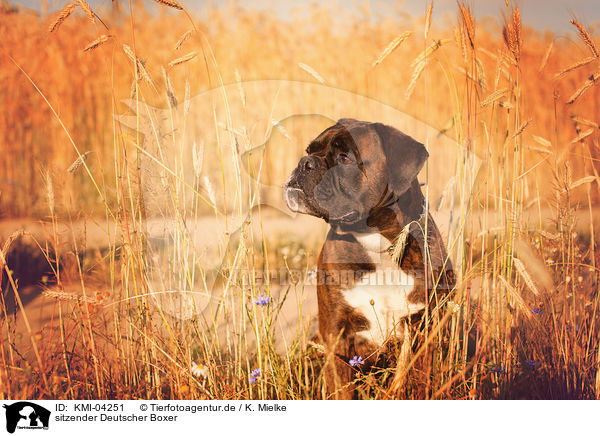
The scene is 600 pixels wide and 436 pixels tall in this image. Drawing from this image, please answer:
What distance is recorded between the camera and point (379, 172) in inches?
91.8

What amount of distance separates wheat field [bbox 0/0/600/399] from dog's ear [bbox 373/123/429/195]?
0.24 m

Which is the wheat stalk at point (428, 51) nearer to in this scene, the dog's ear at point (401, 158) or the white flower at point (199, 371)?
the dog's ear at point (401, 158)

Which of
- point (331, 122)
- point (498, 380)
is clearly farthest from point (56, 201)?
point (498, 380)

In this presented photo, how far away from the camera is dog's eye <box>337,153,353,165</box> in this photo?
7.82ft

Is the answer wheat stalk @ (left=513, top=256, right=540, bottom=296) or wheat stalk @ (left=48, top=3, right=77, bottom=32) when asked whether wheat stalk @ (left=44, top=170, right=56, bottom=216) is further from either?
wheat stalk @ (left=513, top=256, right=540, bottom=296)

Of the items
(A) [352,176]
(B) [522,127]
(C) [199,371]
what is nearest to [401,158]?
(A) [352,176]

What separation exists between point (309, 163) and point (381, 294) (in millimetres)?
875

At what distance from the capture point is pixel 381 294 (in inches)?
94.8

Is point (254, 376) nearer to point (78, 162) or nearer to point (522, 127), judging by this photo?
point (78, 162)

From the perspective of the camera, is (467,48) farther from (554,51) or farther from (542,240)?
(542,240)

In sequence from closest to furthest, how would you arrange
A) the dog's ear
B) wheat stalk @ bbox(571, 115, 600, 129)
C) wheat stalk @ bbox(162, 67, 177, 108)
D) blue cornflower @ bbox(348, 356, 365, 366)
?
the dog's ear
blue cornflower @ bbox(348, 356, 365, 366)
wheat stalk @ bbox(162, 67, 177, 108)
wheat stalk @ bbox(571, 115, 600, 129)

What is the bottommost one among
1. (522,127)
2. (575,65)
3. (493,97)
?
(522,127)
